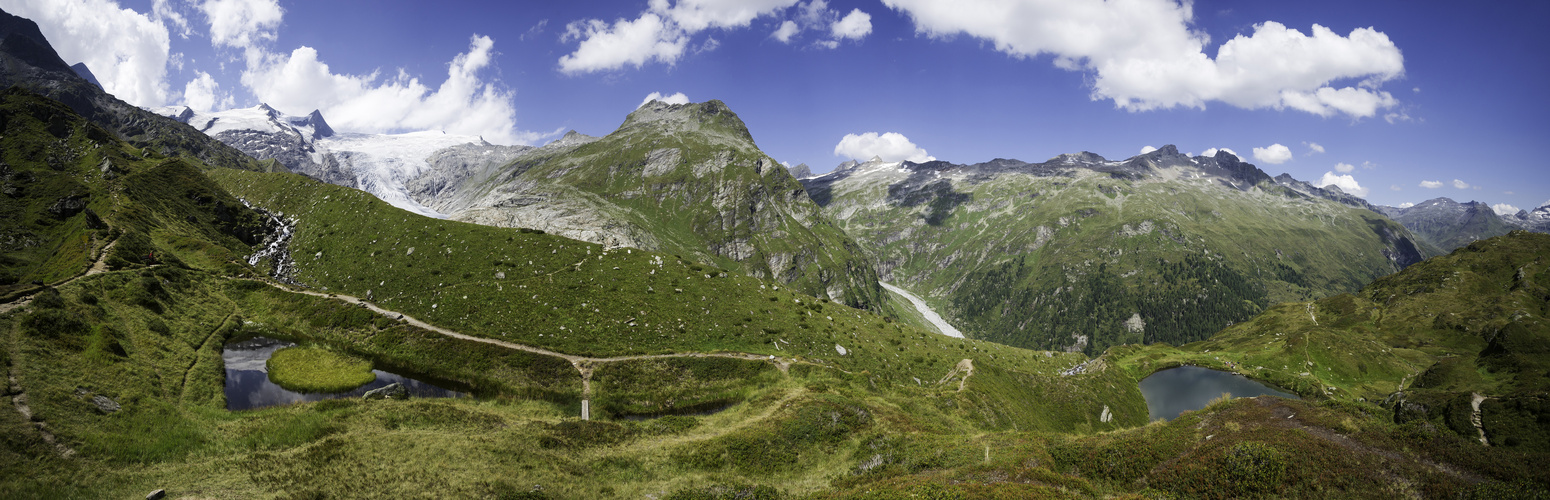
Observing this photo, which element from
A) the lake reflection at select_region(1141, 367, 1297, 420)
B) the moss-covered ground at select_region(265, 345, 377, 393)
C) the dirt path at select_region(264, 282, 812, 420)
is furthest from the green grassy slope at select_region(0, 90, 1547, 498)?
the lake reflection at select_region(1141, 367, 1297, 420)

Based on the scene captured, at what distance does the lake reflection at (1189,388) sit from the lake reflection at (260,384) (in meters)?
103

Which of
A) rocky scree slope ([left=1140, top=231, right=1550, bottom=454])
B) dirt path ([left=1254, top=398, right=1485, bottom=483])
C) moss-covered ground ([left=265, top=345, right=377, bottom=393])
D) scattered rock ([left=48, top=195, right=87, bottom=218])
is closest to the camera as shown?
dirt path ([left=1254, top=398, right=1485, bottom=483])

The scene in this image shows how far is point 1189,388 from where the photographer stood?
99938mm

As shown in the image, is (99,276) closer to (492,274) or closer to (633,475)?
(492,274)

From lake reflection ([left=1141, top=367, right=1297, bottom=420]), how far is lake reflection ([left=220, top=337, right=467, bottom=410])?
102914 mm

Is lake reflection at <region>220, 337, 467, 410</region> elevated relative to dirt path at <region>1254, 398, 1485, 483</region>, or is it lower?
elevated

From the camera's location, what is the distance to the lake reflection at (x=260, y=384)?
32.7 m

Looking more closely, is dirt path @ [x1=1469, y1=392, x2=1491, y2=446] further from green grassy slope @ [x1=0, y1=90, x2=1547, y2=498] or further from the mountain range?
green grassy slope @ [x1=0, y1=90, x2=1547, y2=498]

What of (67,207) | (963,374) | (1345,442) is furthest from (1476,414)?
(67,207)

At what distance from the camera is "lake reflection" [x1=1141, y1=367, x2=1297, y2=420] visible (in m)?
92.0

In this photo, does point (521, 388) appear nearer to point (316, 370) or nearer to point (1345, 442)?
point (316, 370)

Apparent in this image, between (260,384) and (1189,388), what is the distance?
13260 cm

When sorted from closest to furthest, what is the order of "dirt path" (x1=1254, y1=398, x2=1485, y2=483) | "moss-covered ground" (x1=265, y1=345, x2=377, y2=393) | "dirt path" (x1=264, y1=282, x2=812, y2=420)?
"dirt path" (x1=1254, y1=398, x2=1485, y2=483) < "moss-covered ground" (x1=265, y1=345, x2=377, y2=393) < "dirt path" (x1=264, y1=282, x2=812, y2=420)

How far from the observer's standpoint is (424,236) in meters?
69.1
